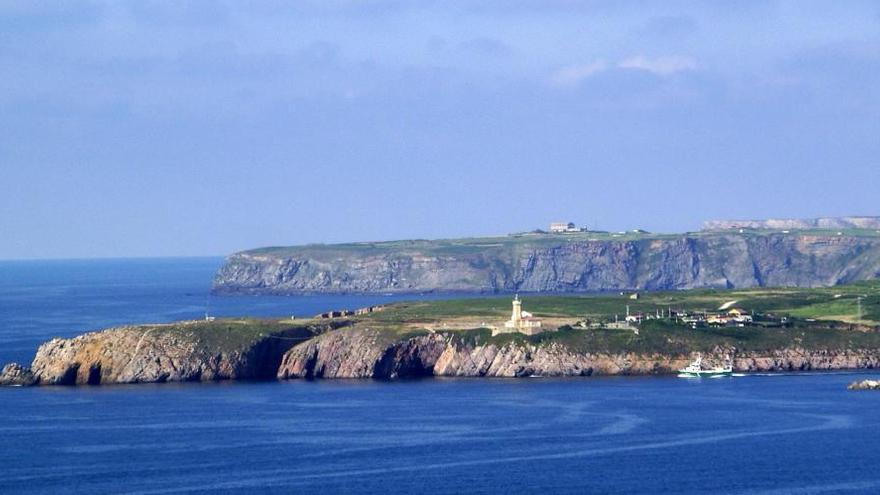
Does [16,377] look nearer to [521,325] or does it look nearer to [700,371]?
[521,325]

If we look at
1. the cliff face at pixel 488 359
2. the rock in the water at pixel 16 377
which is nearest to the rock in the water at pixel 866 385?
the cliff face at pixel 488 359

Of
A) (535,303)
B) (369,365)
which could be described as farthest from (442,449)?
(535,303)

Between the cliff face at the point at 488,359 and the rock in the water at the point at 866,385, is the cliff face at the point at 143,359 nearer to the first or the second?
the cliff face at the point at 488,359

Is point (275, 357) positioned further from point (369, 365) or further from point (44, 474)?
point (44, 474)

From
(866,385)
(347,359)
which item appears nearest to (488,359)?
(347,359)

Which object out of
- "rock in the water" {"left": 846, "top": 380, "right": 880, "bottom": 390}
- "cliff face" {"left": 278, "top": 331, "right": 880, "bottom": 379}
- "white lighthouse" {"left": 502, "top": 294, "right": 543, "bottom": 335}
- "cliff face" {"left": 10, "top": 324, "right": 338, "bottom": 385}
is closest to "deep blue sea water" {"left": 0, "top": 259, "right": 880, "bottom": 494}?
"rock in the water" {"left": 846, "top": 380, "right": 880, "bottom": 390}
